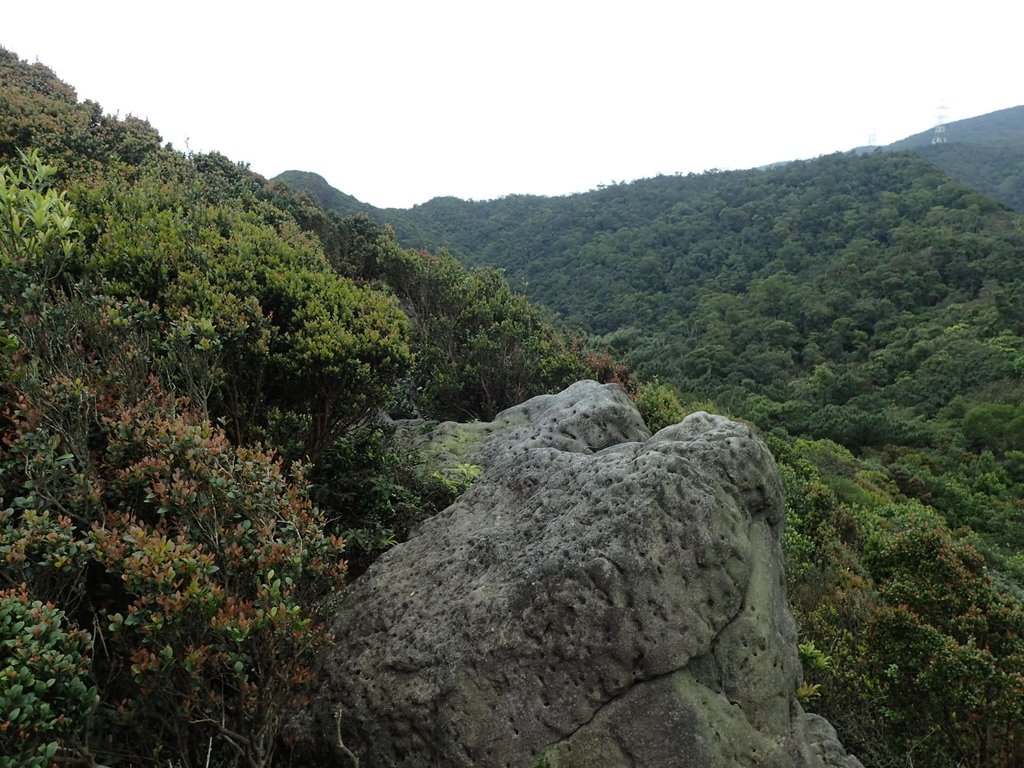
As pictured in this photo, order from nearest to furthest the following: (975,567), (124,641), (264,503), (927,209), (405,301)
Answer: (124,641)
(264,503)
(975,567)
(405,301)
(927,209)

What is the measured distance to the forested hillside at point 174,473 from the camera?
288 cm

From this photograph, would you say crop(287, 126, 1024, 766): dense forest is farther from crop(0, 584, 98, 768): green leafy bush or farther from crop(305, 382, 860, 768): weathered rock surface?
crop(0, 584, 98, 768): green leafy bush

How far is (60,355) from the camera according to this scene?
4.23 meters

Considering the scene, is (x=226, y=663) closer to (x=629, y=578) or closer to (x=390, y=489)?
(x=629, y=578)

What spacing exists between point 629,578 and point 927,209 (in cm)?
8129

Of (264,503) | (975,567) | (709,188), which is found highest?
(709,188)

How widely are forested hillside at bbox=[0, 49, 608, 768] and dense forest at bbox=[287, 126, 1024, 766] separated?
180 inches

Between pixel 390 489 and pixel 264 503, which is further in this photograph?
pixel 390 489

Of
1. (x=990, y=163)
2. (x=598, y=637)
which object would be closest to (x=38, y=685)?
(x=598, y=637)

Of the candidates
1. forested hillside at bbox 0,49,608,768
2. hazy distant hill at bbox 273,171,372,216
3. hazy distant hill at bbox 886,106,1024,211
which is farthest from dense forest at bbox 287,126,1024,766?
hazy distant hill at bbox 886,106,1024,211

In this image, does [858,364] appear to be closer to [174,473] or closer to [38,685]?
[174,473]

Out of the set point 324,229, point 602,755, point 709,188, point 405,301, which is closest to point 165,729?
point 602,755

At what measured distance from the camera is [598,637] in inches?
159

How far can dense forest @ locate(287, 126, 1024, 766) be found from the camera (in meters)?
5.84
